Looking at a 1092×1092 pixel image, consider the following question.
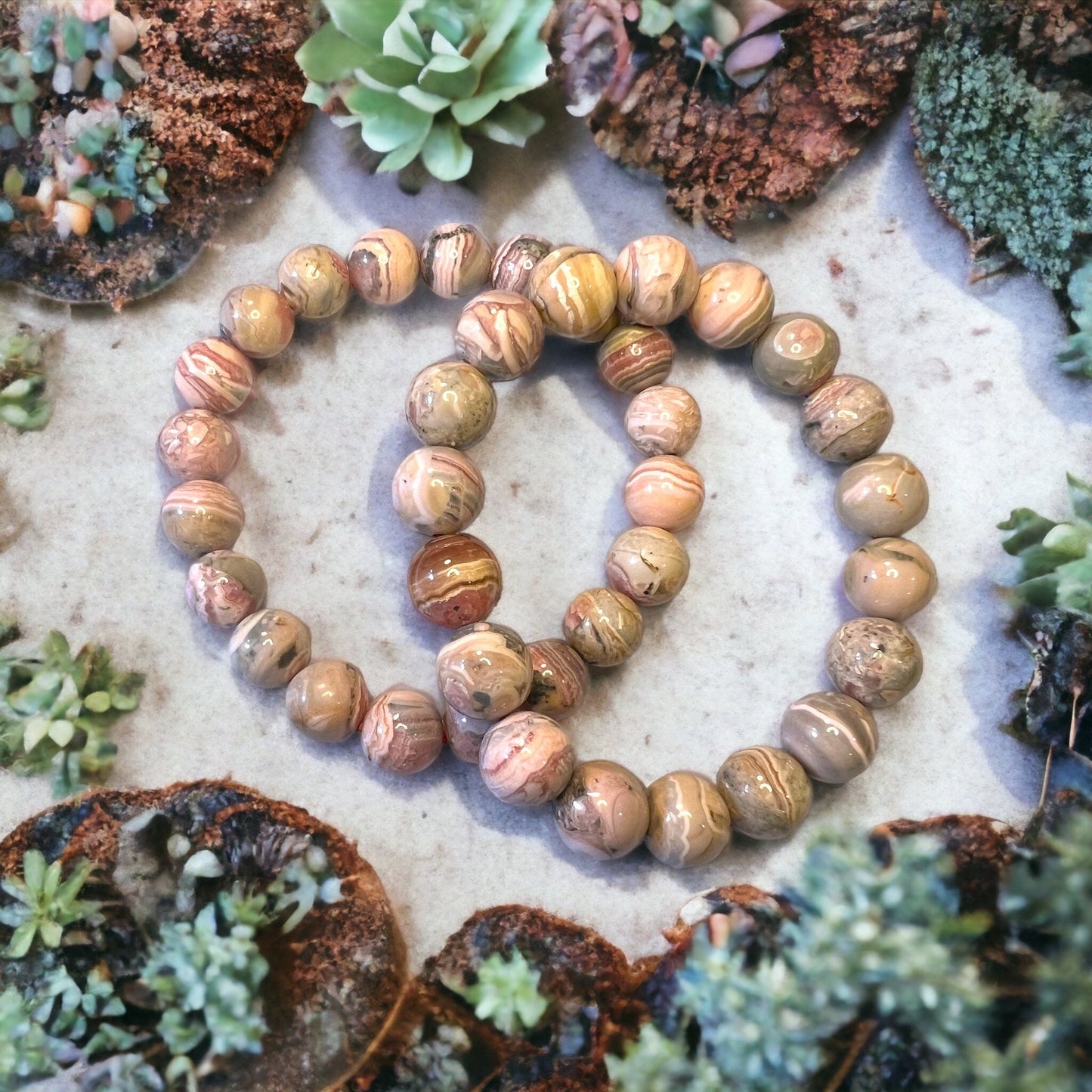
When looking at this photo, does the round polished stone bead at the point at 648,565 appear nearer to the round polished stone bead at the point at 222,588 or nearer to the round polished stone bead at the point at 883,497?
the round polished stone bead at the point at 883,497

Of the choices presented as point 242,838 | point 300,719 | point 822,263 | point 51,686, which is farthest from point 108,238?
point 822,263

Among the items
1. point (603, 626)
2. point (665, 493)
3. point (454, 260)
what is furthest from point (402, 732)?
point (454, 260)

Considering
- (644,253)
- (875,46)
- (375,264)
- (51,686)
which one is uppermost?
(875,46)

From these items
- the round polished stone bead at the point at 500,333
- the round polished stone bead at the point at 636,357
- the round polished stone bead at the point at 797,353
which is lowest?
the round polished stone bead at the point at 500,333

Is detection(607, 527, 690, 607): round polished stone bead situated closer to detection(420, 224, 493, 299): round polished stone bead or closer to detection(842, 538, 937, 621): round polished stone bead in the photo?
detection(842, 538, 937, 621): round polished stone bead

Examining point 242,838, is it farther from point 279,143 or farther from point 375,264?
point 279,143

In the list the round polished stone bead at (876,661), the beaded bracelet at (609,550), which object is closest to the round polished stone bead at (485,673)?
the beaded bracelet at (609,550)

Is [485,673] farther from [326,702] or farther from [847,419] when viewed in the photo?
[847,419]
